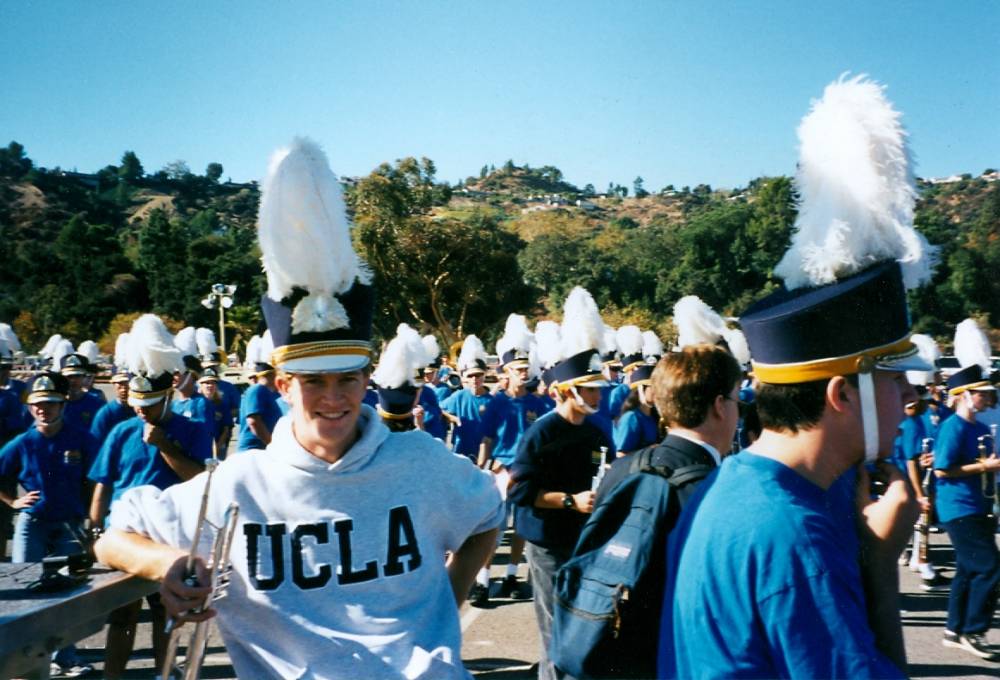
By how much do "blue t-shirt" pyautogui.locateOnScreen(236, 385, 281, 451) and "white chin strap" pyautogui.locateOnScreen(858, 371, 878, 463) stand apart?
8343 millimetres

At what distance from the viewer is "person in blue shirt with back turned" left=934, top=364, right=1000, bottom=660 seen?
656 centimetres

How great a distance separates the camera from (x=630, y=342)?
14602 millimetres

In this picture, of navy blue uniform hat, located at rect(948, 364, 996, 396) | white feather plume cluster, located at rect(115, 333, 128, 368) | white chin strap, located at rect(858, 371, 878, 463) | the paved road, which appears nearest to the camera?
white chin strap, located at rect(858, 371, 878, 463)

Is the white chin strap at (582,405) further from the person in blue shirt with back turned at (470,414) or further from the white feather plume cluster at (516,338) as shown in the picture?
the white feather plume cluster at (516,338)

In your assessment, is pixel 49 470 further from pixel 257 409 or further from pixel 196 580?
pixel 196 580

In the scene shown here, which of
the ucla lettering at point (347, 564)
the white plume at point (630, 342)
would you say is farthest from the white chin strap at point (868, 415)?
the white plume at point (630, 342)

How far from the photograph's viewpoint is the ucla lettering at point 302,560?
7.72ft

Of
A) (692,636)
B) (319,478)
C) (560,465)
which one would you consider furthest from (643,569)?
(560,465)

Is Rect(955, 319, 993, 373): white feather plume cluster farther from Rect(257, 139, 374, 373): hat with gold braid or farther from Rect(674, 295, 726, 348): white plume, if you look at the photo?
Rect(257, 139, 374, 373): hat with gold braid

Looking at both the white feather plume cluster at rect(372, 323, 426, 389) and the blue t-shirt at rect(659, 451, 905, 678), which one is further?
the white feather plume cluster at rect(372, 323, 426, 389)

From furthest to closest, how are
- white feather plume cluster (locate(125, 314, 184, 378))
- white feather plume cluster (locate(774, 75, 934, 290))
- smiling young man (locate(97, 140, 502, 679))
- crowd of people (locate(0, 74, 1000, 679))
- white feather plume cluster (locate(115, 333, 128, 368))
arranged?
white feather plume cluster (locate(115, 333, 128, 368))
white feather plume cluster (locate(125, 314, 184, 378))
smiling young man (locate(97, 140, 502, 679))
white feather plume cluster (locate(774, 75, 934, 290))
crowd of people (locate(0, 74, 1000, 679))

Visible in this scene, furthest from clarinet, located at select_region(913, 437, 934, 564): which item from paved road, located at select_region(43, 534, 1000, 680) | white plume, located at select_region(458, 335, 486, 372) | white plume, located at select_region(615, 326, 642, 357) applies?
white plume, located at select_region(458, 335, 486, 372)

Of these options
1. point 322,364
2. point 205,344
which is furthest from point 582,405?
point 205,344

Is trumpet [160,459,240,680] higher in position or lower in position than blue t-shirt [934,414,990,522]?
higher
